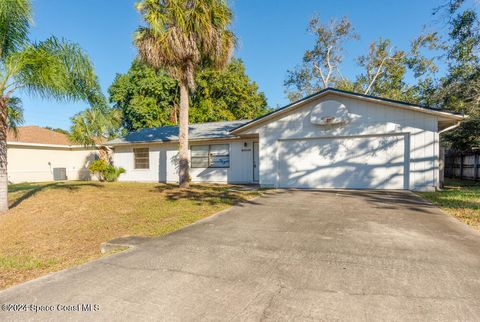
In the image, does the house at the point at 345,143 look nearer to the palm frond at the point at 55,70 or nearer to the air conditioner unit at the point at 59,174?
the palm frond at the point at 55,70

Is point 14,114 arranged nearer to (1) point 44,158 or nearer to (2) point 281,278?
(2) point 281,278

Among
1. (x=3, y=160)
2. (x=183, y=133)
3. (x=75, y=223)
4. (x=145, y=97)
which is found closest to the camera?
(x=75, y=223)

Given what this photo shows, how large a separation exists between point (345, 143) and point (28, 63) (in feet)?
35.4

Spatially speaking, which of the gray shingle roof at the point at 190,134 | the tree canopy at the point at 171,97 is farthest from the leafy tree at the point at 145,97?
the gray shingle roof at the point at 190,134

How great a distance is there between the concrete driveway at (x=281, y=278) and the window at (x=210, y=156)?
30.7 ft

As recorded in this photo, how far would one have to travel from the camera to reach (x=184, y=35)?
34.3 feet

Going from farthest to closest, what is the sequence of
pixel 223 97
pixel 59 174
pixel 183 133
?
pixel 223 97 → pixel 59 174 → pixel 183 133

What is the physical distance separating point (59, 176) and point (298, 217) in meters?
21.0

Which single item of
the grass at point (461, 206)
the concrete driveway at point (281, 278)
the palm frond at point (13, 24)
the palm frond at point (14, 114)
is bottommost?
the concrete driveway at point (281, 278)

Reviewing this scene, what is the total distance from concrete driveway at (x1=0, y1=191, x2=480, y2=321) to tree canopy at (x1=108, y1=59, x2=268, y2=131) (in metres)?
23.8

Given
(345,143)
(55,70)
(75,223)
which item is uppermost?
(55,70)

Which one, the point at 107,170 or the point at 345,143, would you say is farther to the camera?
the point at 107,170

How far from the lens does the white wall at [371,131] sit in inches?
382

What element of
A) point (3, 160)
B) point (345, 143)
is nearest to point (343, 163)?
point (345, 143)
